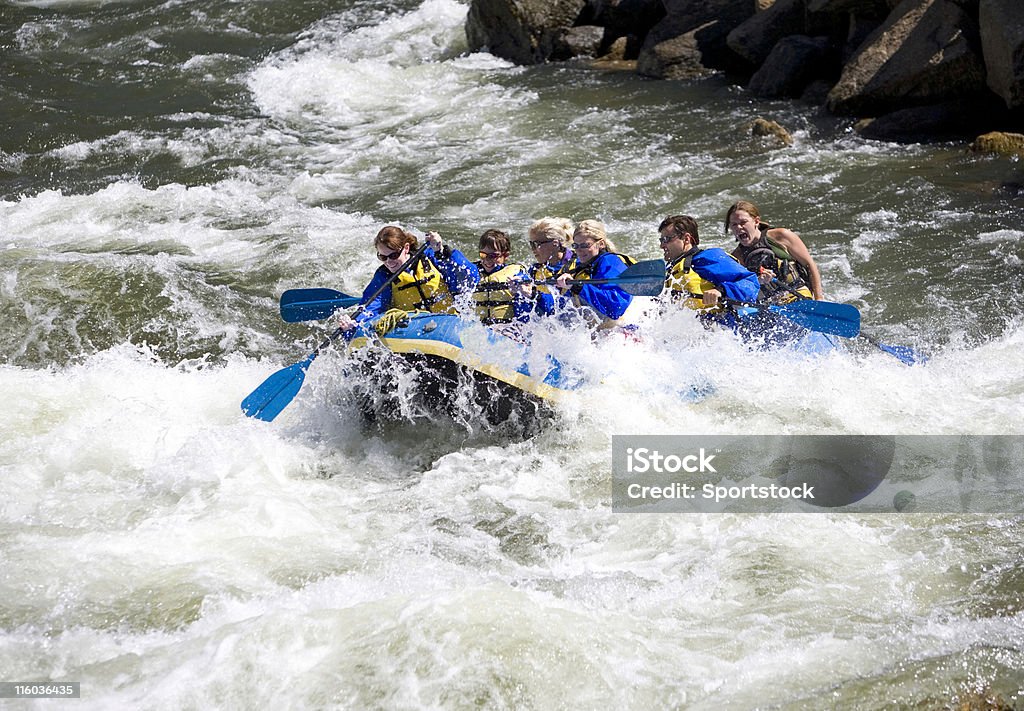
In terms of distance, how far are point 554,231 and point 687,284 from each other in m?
0.83

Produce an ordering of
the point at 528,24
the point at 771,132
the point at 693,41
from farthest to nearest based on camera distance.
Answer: the point at 528,24 → the point at 693,41 → the point at 771,132

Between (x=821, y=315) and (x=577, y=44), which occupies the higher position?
(x=577, y=44)

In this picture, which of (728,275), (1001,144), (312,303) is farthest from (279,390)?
(1001,144)

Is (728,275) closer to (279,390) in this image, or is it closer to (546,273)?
(546,273)

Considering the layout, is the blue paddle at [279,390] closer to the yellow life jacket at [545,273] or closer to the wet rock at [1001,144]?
the yellow life jacket at [545,273]

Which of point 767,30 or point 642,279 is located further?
point 767,30

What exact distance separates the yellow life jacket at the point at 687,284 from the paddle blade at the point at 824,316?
0.41 metres

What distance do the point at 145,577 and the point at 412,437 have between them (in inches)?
75.8

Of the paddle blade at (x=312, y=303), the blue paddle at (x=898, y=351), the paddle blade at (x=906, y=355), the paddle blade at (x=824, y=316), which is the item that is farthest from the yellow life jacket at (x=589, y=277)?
the paddle blade at (x=906, y=355)

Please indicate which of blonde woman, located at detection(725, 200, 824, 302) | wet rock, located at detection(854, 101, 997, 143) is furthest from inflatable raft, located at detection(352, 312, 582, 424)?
wet rock, located at detection(854, 101, 997, 143)

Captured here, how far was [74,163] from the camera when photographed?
1167 cm

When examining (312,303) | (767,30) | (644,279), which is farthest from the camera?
(767,30)

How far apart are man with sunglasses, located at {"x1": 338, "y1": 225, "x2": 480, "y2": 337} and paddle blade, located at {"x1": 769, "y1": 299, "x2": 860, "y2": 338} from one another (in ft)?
5.91

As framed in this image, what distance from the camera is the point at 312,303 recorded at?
22.2 ft
